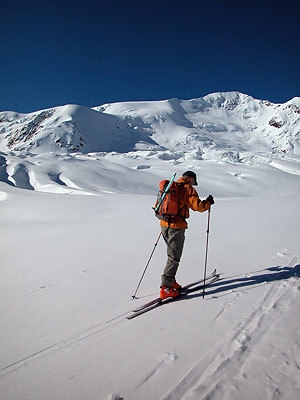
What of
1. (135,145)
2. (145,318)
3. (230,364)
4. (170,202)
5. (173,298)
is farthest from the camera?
(135,145)

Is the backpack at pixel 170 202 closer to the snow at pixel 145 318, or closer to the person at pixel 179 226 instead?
the person at pixel 179 226

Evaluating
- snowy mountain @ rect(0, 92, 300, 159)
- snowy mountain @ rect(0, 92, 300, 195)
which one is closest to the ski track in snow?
snowy mountain @ rect(0, 92, 300, 195)

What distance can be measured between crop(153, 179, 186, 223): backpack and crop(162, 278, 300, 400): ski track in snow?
1346 mm

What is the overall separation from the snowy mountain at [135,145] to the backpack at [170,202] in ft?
111

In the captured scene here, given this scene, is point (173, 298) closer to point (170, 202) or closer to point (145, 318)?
point (145, 318)

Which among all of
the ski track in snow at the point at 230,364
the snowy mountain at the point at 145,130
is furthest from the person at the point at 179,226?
the snowy mountain at the point at 145,130

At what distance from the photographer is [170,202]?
3.78m

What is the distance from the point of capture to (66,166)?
204 feet

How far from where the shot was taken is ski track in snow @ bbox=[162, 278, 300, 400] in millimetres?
2045

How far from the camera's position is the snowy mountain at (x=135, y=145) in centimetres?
5816

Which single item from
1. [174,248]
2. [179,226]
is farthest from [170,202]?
[174,248]

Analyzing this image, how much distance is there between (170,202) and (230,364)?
80.1 inches

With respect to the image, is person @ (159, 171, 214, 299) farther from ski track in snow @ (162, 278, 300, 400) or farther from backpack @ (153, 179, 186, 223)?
ski track in snow @ (162, 278, 300, 400)

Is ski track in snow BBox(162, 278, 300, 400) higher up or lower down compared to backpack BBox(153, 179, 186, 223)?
lower down
